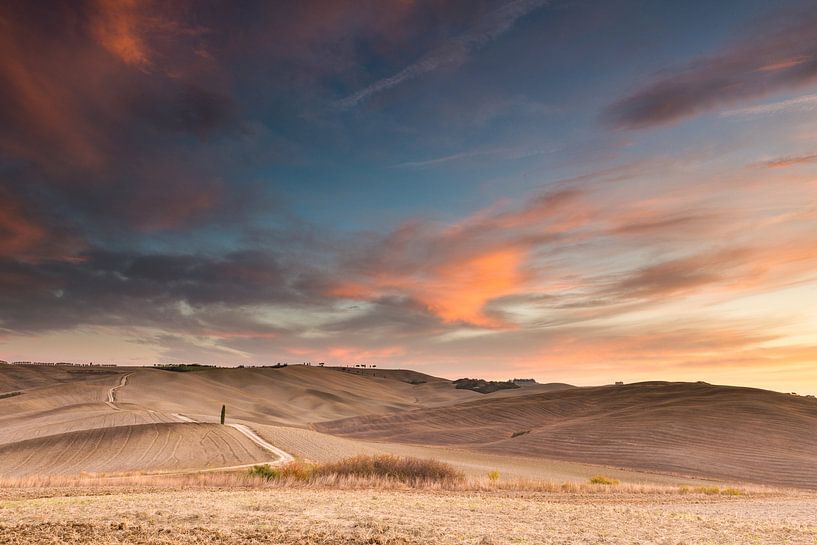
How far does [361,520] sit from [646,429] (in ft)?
187

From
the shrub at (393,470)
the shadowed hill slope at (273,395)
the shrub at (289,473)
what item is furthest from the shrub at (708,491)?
the shadowed hill slope at (273,395)

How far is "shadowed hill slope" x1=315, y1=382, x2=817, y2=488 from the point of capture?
49719 millimetres

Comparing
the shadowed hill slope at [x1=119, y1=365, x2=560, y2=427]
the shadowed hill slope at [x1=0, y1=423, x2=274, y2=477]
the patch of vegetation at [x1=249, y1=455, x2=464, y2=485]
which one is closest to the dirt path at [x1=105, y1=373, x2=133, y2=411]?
the shadowed hill slope at [x1=119, y1=365, x2=560, y2=427]

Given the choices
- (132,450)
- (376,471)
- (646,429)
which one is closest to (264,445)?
(132,450)

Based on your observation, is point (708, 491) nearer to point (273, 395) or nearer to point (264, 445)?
point (264, 445)

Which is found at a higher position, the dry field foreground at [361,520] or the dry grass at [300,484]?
the dry field foreground at [361,520]

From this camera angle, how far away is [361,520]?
46.8ft

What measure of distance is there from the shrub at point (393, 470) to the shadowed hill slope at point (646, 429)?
26641mm

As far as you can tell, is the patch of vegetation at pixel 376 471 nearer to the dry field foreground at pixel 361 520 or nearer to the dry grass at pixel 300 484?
the dry grass at pixel 300 484

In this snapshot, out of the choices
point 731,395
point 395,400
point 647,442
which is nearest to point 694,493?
point 647,442

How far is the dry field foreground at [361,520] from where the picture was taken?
12477 millimetres

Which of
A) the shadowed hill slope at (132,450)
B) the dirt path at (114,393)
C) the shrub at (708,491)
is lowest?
the shadowed hill slope at (132,450)

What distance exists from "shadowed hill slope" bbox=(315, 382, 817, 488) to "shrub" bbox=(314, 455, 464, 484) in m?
26.6

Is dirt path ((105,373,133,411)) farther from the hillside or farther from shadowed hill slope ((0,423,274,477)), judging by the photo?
shadowed hill slope ((0,423,274,477))
